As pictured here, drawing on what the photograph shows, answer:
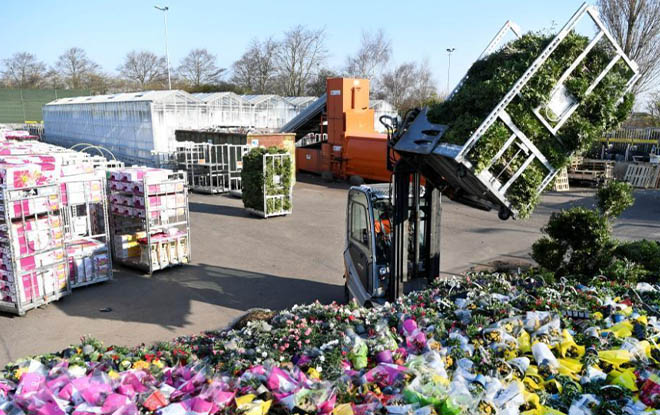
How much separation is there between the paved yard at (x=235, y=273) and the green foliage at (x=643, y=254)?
174 inches

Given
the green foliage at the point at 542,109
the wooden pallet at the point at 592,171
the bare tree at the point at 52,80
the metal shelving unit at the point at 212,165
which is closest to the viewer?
the green foliage at the point at 542,109

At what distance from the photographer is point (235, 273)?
11.3 m

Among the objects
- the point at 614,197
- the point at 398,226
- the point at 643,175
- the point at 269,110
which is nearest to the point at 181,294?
the point at 398,226

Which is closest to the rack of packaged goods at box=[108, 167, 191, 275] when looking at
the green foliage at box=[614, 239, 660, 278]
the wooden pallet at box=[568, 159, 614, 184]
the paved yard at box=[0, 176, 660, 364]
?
the paved yard at box=[0, 176, 660, 364]

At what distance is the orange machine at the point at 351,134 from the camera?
23.3m

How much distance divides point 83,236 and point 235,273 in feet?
11.9

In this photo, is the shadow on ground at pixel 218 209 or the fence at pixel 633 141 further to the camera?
the fence at pixel 633 141

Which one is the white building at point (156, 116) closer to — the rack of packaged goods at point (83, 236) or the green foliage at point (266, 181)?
the green foliage at point (266, 181)

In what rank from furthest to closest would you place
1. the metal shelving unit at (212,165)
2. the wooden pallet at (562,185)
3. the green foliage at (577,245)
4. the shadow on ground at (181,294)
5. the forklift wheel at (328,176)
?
the forklift wheel at (328,176) < the wooden pallet at (562,185) < the metal shelving unit at (212,165) < the shadow on ground at (181,294) < the green foliage at (577,245)

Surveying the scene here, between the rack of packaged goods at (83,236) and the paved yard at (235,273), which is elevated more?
the rack of packaged goods at (83,236)

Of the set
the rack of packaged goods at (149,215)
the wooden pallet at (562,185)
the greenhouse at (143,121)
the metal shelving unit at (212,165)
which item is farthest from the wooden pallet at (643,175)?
the greenhouse at (143,121)

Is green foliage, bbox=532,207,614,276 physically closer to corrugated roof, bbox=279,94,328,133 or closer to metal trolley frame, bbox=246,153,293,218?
metal trolley frame, bbox=246,153,293,218

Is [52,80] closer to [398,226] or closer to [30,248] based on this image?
[30,248]

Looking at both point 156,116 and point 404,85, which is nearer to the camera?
point 156,116
